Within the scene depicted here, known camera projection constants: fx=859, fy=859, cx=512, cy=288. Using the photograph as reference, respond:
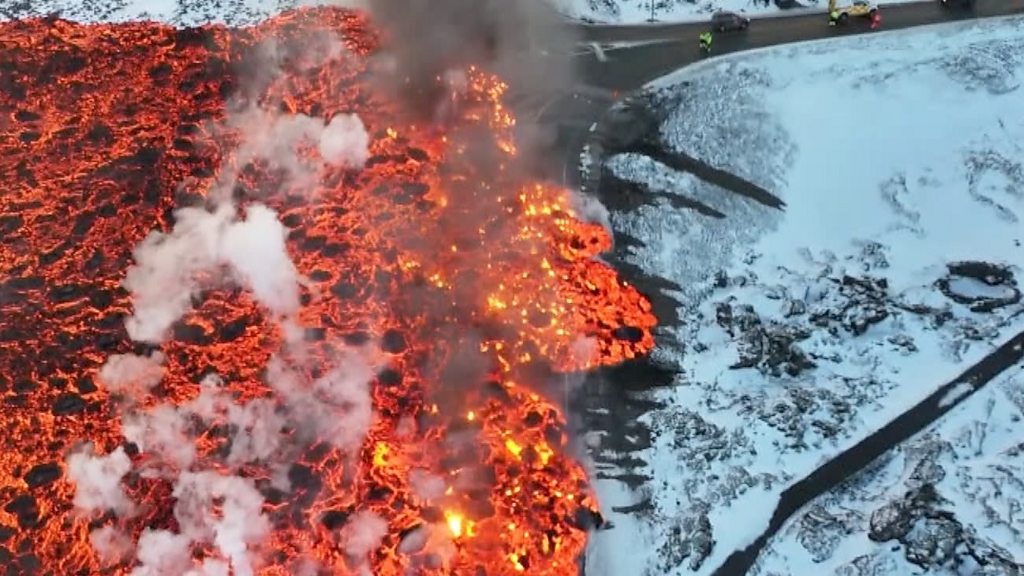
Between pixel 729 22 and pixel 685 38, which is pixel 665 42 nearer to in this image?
pixel 685 38

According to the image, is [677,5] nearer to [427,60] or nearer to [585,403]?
[427,60]

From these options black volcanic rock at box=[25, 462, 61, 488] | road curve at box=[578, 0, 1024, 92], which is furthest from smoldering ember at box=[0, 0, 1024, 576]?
road curve at box=[578, 0, 1024, 92]

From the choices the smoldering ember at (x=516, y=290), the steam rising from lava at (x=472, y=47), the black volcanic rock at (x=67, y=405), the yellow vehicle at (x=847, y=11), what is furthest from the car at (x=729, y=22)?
the black volcanic rock at (x=67, y=405)

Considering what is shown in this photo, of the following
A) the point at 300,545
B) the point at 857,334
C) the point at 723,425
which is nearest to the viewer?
the point at 300,545

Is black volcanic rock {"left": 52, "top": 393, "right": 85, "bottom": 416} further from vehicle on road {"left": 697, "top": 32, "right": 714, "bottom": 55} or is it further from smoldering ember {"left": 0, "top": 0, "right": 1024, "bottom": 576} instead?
vehicle on road {"left": 697, "top": 32, "right": 714, "bottom": 55}

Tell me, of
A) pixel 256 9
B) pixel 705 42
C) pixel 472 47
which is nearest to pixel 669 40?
pixel 705 42

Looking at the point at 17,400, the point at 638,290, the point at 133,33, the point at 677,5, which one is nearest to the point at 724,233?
the point at 638,290
